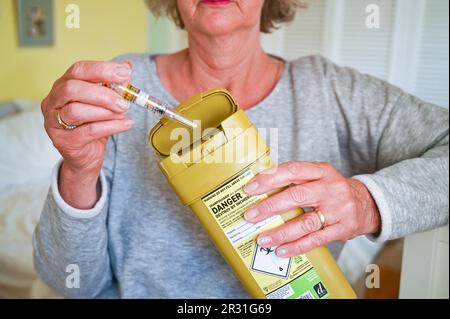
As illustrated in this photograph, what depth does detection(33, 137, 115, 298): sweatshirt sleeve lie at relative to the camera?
1.97 ft

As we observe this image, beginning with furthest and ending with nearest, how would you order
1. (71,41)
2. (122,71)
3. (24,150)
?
(24,150)
(71,41)
(122,71)

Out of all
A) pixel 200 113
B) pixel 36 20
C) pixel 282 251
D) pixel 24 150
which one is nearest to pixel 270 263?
pixel 282 251

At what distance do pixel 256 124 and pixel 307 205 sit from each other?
0.56 feet

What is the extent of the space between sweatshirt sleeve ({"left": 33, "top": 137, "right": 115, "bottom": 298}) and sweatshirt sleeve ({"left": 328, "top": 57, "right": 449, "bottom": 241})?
1.16 feet

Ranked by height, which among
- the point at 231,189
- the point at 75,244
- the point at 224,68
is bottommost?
the point at 75,244

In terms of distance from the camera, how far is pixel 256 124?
2.15ft

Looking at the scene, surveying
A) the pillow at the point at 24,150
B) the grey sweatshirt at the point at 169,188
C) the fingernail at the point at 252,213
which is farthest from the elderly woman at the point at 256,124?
the pillow at the point at 24,150

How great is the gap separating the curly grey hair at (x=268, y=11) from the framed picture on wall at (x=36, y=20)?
139 mm

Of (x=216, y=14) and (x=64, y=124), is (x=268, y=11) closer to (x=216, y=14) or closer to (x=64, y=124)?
(x=216, y=14)

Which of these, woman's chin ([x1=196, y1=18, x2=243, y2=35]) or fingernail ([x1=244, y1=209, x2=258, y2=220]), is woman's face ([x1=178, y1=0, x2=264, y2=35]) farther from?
fingernail ([x1=244, y1=209, x2=258, y2=220])

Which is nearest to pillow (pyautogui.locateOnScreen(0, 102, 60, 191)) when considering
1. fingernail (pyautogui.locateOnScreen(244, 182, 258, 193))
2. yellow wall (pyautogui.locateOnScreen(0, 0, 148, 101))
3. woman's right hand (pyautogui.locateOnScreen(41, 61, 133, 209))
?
yellow wall (pyautogui.locateOnScreen(0, 0, 148, 101))

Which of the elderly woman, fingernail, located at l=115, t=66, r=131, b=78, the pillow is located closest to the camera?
fingernail, located at l=115, t=66, r=131, b=78
